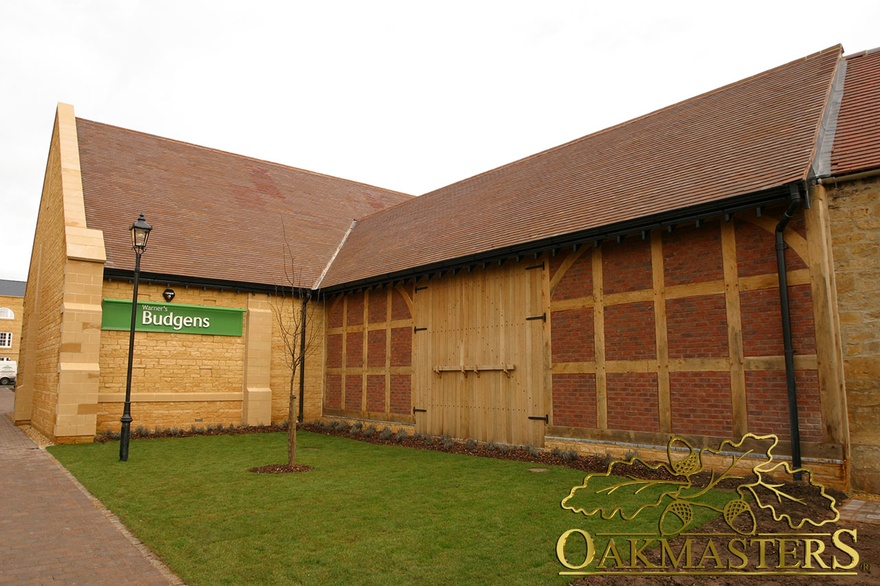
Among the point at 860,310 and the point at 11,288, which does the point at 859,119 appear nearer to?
the point at 860,310

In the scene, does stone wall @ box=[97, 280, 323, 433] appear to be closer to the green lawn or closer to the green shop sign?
the green shop sign

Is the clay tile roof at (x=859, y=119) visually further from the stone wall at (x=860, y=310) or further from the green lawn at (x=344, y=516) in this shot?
the green lawn at (x=344, y=516)

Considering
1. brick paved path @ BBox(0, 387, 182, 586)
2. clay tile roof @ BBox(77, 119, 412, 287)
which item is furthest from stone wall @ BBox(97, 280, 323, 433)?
brick paved path @ BBox(0, 387, 182, 586)

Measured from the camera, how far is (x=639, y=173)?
12094mm

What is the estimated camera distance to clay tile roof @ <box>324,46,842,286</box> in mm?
9844

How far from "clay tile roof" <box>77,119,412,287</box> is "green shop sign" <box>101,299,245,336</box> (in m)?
0.96

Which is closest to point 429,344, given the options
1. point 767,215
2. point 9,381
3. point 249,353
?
point 249,353

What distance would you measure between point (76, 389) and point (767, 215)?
14.9 meters

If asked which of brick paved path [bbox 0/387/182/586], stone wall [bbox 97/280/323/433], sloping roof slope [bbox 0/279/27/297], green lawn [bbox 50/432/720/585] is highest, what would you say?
sloping roof slope [bbox 0/279/27/297]

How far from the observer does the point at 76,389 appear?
14031mm

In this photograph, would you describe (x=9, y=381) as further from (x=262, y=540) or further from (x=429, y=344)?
(x=262, y=540)

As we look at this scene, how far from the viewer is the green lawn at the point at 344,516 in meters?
5.26

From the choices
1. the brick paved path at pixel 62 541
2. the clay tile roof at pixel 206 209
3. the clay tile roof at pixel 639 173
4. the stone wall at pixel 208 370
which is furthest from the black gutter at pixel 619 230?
the brick paved path at pixel 62 541

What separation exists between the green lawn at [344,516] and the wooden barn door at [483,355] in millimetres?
1513
